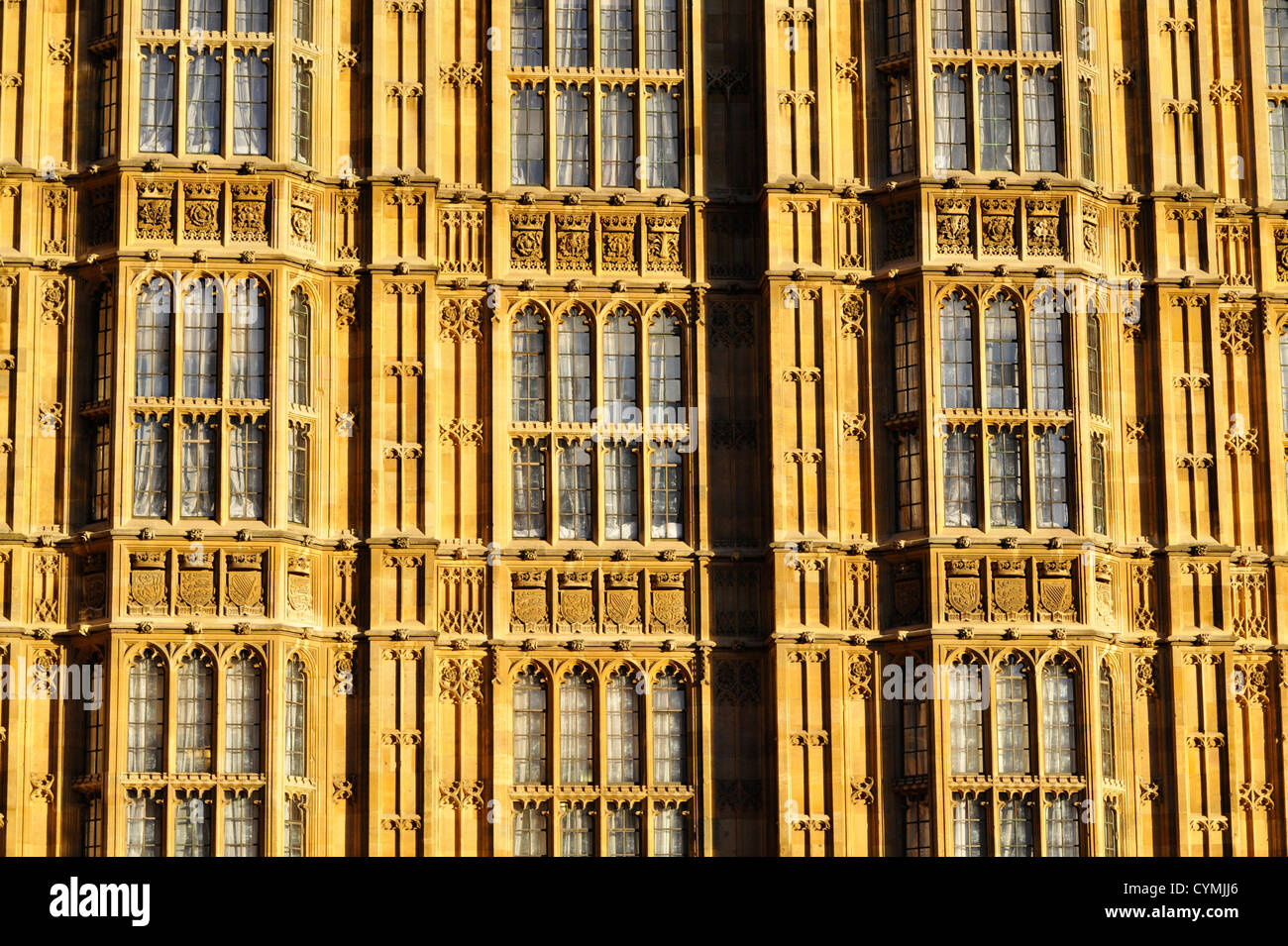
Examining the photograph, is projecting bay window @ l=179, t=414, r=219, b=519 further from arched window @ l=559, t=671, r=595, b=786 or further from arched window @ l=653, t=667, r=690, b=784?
arched window @ l=653, t=667, r=690, b=784

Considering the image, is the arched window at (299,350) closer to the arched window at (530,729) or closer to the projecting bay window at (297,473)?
the projecting bay window at (297,473)

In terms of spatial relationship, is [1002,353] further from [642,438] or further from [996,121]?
[642,438]

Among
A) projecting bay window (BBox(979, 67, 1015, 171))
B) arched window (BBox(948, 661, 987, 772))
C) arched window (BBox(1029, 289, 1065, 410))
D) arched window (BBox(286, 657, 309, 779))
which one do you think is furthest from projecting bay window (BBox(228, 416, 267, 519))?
projecting bay window (BBox(979, 67, 1015, 171))

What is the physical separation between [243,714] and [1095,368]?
589 inches

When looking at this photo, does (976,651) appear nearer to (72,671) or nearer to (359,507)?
(359,507)

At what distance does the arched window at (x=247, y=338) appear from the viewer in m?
43.2

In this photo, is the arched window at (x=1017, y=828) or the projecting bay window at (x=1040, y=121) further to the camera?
the projecting bay window at (x=1040, y=121)

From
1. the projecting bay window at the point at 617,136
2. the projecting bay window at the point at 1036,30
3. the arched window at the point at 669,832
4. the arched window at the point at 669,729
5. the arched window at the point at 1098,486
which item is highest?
the projecting bay window at the point at 1036,30

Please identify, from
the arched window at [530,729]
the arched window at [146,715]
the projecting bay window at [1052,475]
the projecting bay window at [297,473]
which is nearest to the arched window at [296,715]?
the arched window at [146,715]

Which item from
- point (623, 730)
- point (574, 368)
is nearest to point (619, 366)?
point (574, 368)

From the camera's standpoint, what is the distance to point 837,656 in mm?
43219

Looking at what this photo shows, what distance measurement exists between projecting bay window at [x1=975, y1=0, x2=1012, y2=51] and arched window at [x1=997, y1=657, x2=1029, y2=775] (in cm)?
1036

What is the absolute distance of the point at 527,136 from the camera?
45406 millimetres

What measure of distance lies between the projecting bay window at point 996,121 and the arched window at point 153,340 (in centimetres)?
1360
